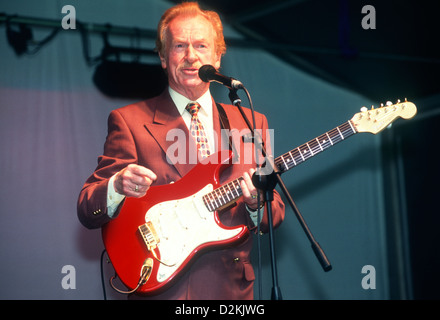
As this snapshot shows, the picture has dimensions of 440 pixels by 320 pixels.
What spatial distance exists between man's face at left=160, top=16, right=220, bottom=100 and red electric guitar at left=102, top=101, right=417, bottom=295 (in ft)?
1.51

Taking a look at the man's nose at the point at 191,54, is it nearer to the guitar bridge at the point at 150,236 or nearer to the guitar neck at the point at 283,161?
the guitar neck at the point at 283,161

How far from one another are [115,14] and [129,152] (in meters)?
1.71

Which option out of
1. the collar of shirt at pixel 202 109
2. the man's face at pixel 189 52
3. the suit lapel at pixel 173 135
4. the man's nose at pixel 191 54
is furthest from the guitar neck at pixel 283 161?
the man's nose at pixel 191 54

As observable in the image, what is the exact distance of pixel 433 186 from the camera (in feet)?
13.8

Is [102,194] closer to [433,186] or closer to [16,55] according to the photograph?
[16,55]

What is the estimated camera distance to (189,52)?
267 centimetres

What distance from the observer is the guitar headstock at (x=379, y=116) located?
8.09 feet

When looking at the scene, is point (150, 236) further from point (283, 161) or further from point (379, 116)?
point (379, 116)

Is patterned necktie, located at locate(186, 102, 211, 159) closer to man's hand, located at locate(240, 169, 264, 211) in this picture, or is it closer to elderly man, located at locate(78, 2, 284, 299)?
elderly man, located at locate(78, 2, 284, 299)

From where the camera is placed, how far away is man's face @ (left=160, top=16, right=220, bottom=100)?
2.67 m

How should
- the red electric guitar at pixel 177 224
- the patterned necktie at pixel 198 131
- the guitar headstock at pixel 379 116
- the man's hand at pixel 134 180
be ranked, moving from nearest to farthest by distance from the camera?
the man's hand at pixel 134 180 → the red electric guitar at pixel 177 224 → the guitar headstock at pixel 379 116 → the patterned necktie at pixel 198 131

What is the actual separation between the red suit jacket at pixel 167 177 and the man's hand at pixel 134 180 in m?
0.15

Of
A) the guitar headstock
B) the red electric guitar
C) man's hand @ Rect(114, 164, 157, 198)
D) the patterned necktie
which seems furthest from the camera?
the patterned necktie

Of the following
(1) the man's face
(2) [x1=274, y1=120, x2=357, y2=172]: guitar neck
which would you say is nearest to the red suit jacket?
(1) the man's face
